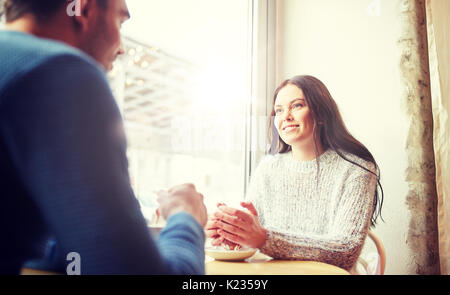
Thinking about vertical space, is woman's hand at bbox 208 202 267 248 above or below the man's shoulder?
below

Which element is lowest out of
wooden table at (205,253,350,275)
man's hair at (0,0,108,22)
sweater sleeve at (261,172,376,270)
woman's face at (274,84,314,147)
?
wooden table at (205,253,350,275)

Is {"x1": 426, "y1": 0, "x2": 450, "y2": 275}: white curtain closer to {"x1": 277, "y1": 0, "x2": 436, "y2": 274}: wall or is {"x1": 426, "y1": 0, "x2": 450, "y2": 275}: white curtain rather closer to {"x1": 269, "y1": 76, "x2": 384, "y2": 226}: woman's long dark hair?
{"x1": 277, "y1": 0, "x2": 436, "y2": 274}: wall

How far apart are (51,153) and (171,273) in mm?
181

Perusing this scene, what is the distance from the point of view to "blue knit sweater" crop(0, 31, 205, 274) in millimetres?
284

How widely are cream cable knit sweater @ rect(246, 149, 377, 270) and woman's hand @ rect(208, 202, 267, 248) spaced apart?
0.03 m

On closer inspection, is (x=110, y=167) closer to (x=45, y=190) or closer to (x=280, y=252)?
(x=45, y=190)

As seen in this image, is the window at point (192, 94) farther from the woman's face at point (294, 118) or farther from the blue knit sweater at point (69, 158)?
the woman's face at point (294, 118)

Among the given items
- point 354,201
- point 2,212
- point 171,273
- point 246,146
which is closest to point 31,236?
point 2,212

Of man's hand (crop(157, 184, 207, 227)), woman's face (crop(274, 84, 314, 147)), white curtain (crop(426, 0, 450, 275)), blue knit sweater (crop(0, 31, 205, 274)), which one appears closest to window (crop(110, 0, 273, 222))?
man's hand (crop(157, 184, 207, 227))

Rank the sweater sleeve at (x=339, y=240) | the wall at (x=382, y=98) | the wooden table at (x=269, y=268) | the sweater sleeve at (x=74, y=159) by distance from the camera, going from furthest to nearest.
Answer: the wall at (x=382, y=98) < the sweater sleeve at (x=339, y=240) < the wooden table at (x=269, y=268) < the sweater sleeve at (x=74, y=159)

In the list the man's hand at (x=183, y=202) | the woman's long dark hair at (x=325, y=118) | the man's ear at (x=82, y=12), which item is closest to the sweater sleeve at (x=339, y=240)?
the woman's long dark hair at (x=325, y=118)

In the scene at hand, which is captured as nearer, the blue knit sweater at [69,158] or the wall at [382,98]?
the blue knit sweater at [69,158]

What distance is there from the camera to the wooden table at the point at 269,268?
0.61 m

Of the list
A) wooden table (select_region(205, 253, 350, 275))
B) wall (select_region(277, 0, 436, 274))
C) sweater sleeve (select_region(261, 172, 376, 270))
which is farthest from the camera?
wall (select_region(277, 0, 436, 274))
